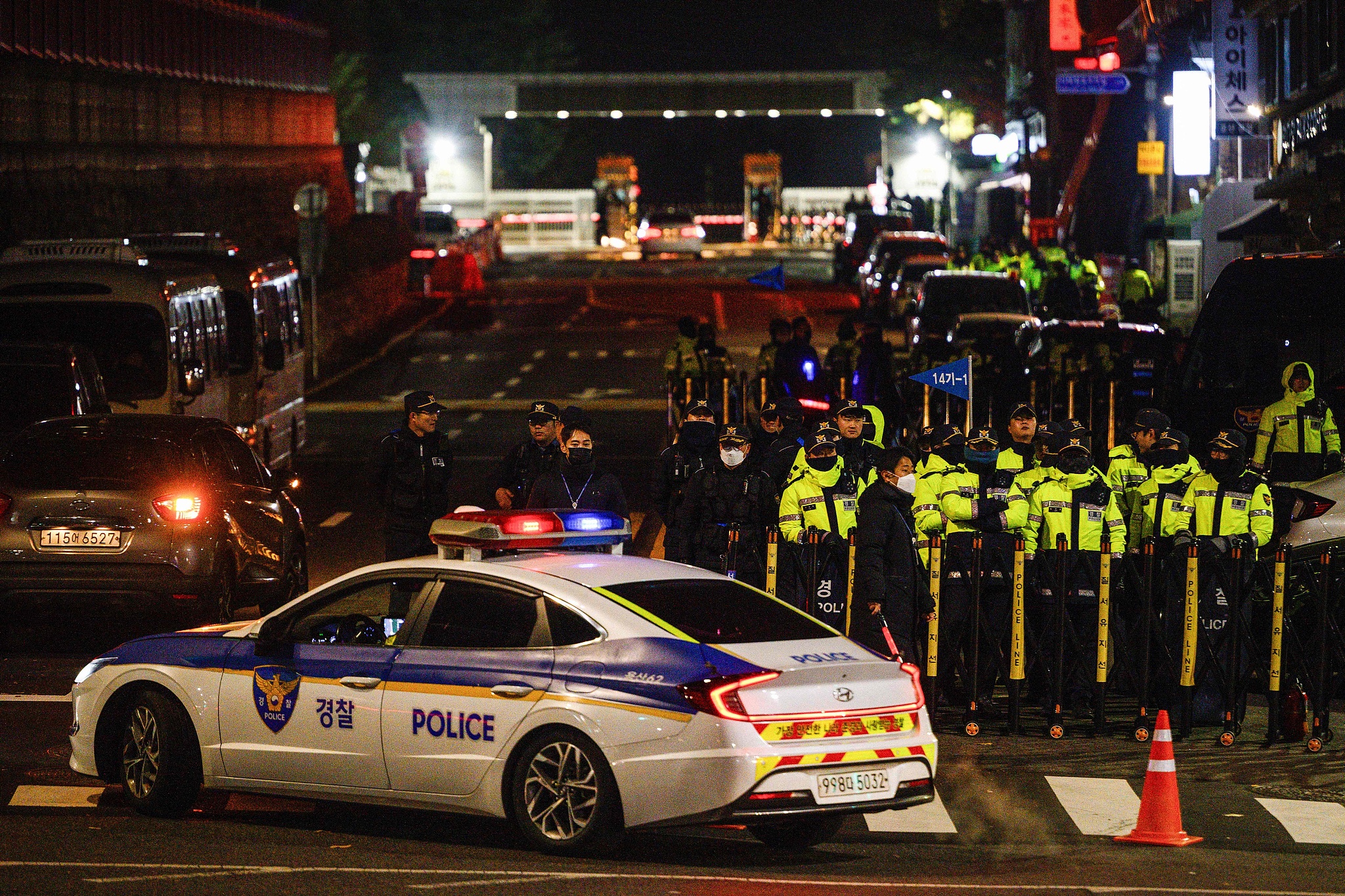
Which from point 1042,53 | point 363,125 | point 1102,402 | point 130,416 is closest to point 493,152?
point 363,125

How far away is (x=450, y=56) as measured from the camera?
110625 millimetres

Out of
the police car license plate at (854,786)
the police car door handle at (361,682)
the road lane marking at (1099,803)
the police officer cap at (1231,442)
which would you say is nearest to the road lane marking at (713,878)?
the police car license plate at (854,786)

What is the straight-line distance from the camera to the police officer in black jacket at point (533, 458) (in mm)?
13273

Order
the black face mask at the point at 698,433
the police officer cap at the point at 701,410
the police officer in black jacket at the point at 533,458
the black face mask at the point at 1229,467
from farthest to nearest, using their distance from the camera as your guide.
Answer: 1. the police officer in black jacket at the point at 533,458
2. the police officer cap at the point at 701,410
3. the black face mask at the point at 698,433
4. the black face mask at the point at 1229,467

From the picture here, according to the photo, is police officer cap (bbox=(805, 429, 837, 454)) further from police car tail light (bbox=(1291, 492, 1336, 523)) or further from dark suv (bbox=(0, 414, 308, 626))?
dark suv (bbox=(0, 414, 308, 626))

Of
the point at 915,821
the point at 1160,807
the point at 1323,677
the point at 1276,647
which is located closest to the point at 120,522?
the point at 915,821

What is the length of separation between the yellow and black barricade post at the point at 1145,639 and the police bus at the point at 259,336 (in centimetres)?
1188

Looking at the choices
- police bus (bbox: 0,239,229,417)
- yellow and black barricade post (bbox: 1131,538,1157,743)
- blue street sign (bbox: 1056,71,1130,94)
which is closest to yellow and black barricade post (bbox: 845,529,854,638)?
yellow and black barricade post (bbox: 1131,538,1157,743)

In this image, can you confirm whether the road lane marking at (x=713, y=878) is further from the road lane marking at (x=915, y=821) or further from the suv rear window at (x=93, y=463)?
the suv rear window at (x=93, y=463)

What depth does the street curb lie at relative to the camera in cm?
3594

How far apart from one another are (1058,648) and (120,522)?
608 centimetres

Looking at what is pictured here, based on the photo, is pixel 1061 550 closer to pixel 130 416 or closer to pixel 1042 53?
pixel 130 416

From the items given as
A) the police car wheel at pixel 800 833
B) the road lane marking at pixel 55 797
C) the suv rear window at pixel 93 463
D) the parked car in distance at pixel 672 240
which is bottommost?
the road lane marking at pixel 55 797

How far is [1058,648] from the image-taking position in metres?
11.9
